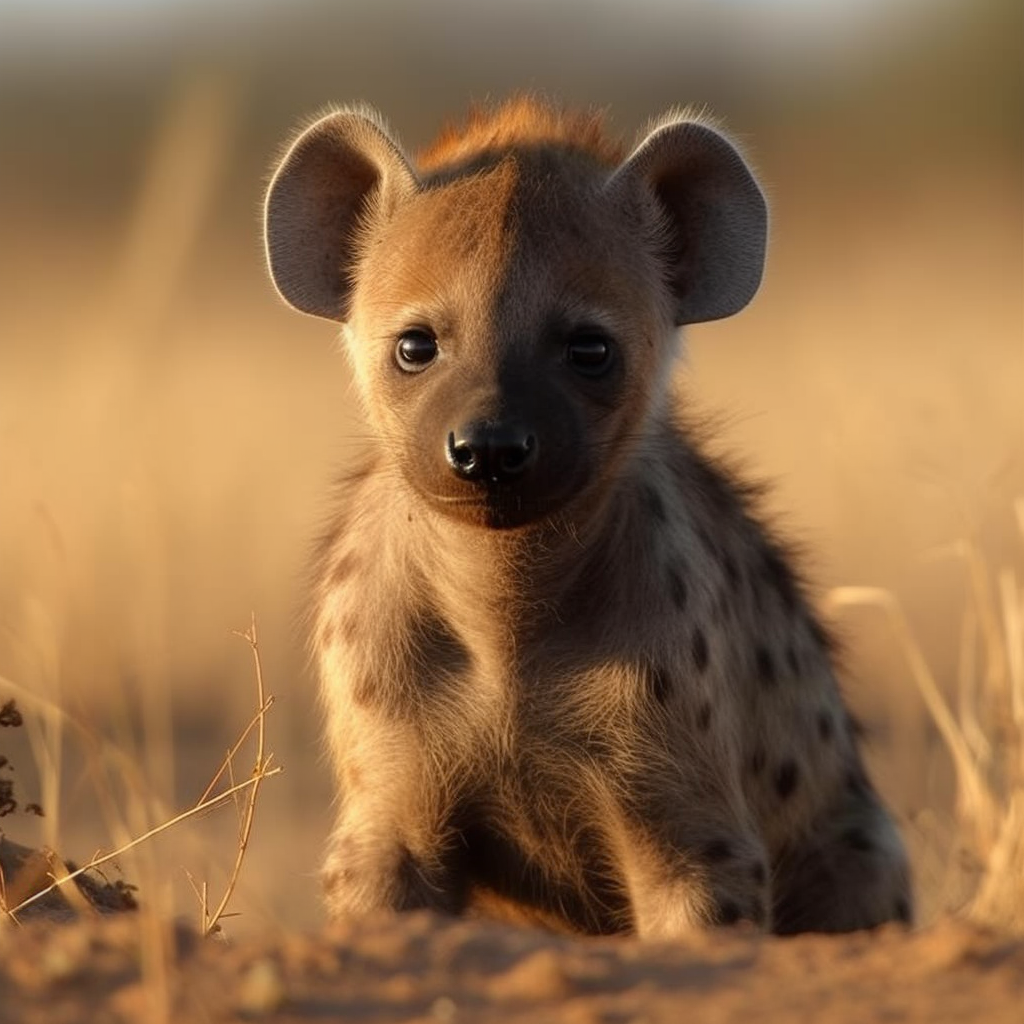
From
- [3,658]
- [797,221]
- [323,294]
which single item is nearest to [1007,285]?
[797,221]

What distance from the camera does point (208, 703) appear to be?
32.0ft

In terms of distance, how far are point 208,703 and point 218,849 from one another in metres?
1.63

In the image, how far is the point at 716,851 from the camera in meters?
4.72

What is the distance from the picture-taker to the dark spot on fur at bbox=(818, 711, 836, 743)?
17.6ft

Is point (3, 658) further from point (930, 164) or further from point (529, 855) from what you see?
point (930, 164)

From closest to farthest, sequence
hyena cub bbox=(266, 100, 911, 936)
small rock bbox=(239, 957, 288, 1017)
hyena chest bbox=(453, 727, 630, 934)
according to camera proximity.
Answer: small rock bbox=(239, 957, 288, 1017) → hyena cub bbox=(266, 100, 911, 936) → hyena chest bbox=(453, 727, 630, 934)

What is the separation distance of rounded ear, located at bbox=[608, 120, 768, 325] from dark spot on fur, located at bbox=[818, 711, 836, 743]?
3.03 ft

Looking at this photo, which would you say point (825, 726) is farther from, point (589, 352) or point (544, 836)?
point (589, 352)

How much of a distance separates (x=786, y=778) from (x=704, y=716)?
534 mm

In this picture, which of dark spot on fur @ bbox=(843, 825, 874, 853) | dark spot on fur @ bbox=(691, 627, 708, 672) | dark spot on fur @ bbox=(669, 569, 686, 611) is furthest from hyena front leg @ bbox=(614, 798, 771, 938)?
dark spot on fur @ bbox=(843, 825, 874, 853)

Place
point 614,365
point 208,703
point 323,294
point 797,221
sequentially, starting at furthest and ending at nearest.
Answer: point 797,221, point 208,703, point 323,294, point 614,365

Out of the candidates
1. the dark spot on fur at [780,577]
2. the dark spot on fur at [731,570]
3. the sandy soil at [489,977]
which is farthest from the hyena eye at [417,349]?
the sandy soil at [489,977]

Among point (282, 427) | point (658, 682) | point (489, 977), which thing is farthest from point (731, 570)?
point (282, 427)

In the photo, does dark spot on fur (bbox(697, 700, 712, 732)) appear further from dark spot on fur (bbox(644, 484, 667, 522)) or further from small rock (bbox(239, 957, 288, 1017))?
small rock (bbox(239, 957, 288, 1017))
